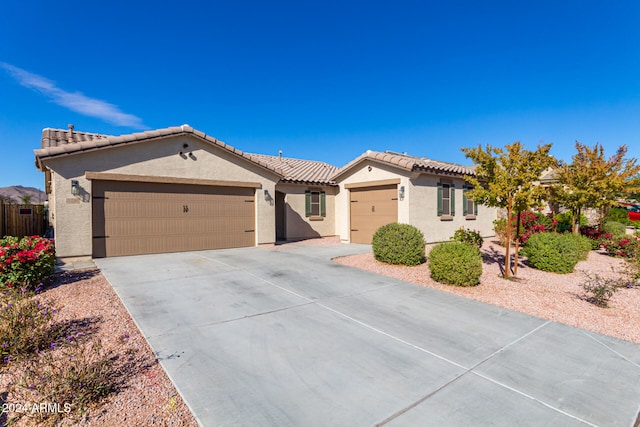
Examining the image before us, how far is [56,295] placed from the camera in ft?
19.0

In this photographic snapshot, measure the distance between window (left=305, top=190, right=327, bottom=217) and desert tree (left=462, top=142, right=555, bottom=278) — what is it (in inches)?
372

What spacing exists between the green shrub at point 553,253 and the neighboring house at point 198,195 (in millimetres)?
4250

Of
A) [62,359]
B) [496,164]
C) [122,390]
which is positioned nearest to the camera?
[122,390]

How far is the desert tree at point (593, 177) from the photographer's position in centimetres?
1063

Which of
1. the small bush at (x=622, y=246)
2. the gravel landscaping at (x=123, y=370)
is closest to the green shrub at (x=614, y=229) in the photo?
the small bush at (x=622, y=246)

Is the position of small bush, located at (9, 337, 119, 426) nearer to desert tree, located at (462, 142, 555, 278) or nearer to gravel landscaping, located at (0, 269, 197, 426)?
gravel landscaping, located at (0, 269, 197, 426)

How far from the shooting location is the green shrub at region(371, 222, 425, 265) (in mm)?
8891

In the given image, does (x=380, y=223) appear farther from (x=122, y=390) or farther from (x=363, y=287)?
(x=122, y=390)

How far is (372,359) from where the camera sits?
12.2ft

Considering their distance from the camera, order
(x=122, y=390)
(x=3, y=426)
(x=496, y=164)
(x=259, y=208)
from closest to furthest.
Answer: (x=3, y=426), (x=122, y=390), (x=496, y=164), (x=259, y=208)

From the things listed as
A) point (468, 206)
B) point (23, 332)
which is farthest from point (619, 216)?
point (23, 332)

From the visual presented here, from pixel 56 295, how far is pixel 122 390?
413cm

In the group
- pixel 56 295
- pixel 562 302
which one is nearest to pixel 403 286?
pixel 562 302

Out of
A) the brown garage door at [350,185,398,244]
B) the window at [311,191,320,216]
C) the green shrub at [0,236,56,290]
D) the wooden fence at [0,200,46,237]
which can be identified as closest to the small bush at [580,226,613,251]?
the brown garage door at [350,185,398,244]
